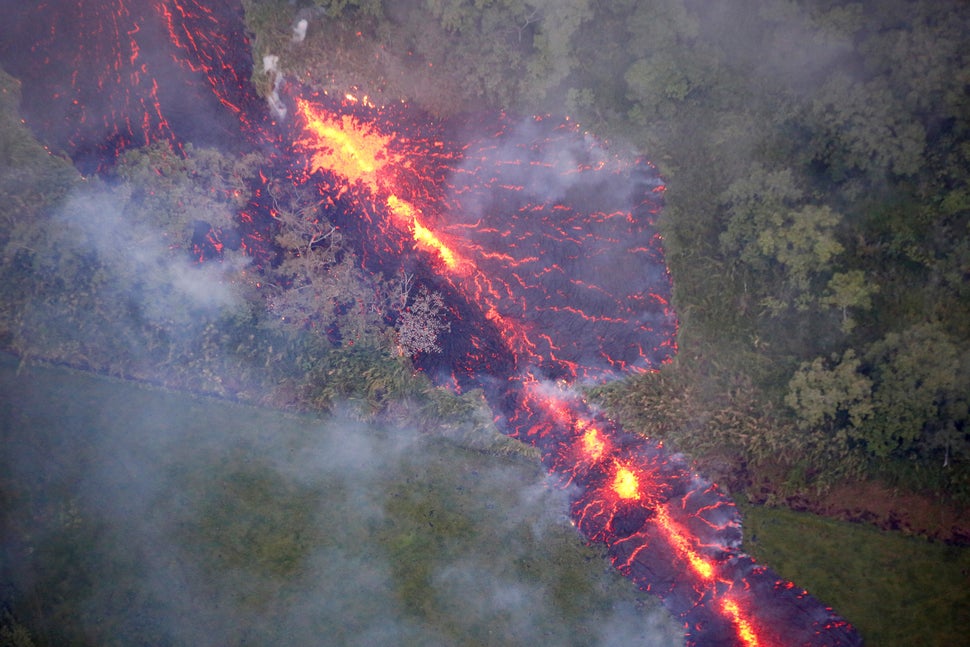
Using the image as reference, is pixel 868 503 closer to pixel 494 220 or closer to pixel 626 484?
pixel 626 484

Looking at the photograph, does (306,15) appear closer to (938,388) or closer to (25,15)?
(25,15)

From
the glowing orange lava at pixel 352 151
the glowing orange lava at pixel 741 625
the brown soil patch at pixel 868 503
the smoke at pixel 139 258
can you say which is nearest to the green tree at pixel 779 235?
the brown soil patch at pixel 868 503

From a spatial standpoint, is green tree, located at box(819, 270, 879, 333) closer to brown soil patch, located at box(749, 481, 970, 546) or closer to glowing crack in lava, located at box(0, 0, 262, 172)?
brown soil patch, located at box(749, 481, 970, 546)

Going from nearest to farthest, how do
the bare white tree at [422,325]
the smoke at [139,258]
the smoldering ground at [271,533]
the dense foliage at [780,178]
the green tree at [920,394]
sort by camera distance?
the green tree at [920,394] < the dense foliage at [780,178] < the smoldering ground at [271,533] < the smoke at [139,258] < the bare white tree at [422,325]

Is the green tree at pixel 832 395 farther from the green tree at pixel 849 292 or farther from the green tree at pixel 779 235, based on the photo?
the green tree at pixel 779 235

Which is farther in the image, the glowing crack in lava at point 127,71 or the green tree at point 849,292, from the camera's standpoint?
the glowing crack in lava at point 127,71

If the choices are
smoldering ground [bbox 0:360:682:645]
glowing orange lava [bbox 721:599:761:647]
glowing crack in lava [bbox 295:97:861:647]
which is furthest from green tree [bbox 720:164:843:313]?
smoldering ground [bbox 0:360:682:645]
